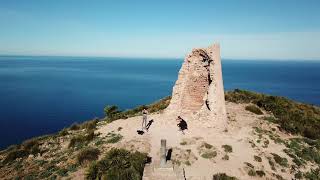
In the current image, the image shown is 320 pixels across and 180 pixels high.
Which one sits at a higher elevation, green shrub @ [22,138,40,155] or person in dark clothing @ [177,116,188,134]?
person in dark clothing @ [177,116,188,134]

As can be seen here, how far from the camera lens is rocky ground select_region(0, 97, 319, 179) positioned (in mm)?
19734

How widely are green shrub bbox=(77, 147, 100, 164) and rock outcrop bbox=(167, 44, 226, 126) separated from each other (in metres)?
8.78

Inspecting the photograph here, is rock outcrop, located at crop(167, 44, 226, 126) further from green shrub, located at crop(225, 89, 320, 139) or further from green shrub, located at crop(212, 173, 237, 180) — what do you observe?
green shrub, located at crop(225, 89, 320, 139)

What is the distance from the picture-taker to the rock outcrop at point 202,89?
24469 millimetres

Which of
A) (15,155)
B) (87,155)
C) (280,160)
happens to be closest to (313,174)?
(280,160)

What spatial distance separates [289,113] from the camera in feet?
101

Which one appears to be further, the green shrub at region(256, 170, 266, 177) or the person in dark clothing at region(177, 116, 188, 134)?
the person in dark clothing at region(177, 116, 188, 134)

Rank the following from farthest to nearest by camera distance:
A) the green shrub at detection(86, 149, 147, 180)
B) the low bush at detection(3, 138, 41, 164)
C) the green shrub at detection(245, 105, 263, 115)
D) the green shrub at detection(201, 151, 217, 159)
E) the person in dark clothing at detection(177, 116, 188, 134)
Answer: the green shrub at detection(245, 105, 263, 115), the person in dark clothing at detection(177, 116, 188, 134), the low bush at detection(3, 138, 41, 164), the green shrub at detection(201, 151, 217, 159), the green shrub at detection(86, 149, 147, 180)

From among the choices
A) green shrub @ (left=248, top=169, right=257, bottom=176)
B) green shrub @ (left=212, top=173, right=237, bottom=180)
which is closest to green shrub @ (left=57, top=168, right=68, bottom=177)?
green shrub @ (left=212, top=173, right=237, bottom=180)

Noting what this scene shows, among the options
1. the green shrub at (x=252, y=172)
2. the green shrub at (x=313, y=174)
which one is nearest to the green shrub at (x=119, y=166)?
the green shrub at (x=252, y=172)

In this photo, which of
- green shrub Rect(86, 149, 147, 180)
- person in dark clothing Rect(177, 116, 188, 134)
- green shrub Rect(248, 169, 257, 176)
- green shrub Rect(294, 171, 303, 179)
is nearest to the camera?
green shrub Rect(86, 149, 147, 180)

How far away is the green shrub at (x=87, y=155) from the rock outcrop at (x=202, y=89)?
8.78 metres

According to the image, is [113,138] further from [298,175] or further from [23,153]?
[298,175]

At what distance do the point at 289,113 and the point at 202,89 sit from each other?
1176 cm
